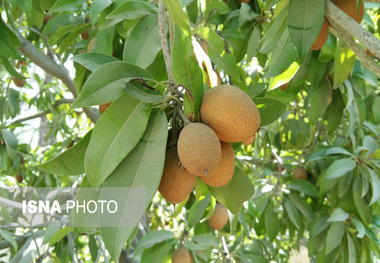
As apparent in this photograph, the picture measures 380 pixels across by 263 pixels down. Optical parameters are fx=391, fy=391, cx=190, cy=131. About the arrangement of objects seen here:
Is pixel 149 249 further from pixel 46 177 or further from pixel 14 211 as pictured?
pixel 46 177

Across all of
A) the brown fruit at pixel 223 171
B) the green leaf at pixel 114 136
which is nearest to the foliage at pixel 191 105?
the green leaf at pixel 114 136

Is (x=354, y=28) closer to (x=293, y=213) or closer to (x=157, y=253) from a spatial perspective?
(x=157, y=253)

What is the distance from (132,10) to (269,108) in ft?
1.67

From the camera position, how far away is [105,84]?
2.48 feet

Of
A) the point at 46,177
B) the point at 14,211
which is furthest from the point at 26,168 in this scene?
the point at 14,211

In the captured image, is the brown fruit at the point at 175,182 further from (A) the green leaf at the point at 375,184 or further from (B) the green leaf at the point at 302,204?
(B) the green leaf at the point at 302,204

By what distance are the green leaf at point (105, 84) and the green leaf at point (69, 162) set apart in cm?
14

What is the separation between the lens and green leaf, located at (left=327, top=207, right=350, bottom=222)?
1926 millimetres

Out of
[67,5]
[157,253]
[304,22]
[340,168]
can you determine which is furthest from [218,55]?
[157,253]

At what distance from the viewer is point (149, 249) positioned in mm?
2051

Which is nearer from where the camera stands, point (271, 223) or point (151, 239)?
point (151, 239)

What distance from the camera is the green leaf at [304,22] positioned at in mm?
865

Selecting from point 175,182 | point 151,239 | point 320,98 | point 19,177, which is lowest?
point 19,177

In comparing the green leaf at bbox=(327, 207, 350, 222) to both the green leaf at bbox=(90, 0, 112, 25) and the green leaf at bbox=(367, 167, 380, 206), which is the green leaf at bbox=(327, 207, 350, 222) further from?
the green leaf at bbox=(90, 0, 112, 25)
